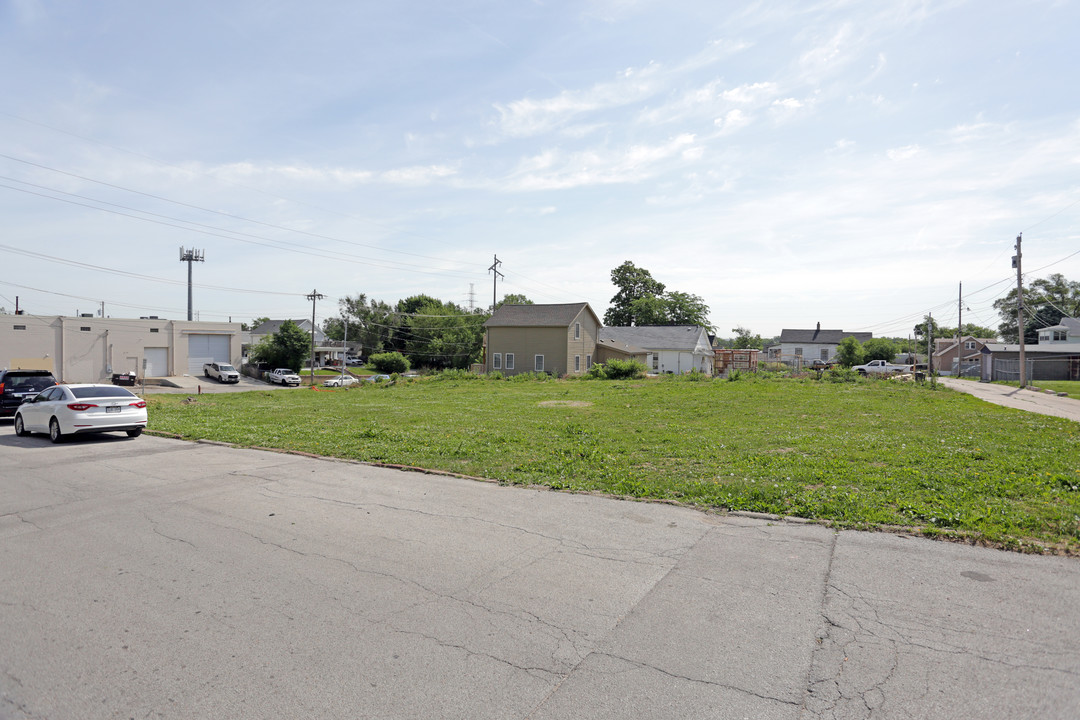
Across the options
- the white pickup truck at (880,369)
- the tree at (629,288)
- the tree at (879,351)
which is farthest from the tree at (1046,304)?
the tree at (629,288)

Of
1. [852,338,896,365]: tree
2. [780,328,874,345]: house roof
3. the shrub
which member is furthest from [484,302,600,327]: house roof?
[780,328,874,345]: house roof

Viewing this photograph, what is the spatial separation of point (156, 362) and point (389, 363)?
2148 cm

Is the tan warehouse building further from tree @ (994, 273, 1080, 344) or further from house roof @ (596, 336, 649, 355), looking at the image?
tree @ (994, 273, 1080, 344)

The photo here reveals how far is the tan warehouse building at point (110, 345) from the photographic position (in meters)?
49.3

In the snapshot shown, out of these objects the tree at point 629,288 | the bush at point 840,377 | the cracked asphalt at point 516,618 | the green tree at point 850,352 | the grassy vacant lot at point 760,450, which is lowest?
the cracked asphalt at point 516,618

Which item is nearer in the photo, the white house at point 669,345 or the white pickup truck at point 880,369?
the white pickup truck at point 880,369

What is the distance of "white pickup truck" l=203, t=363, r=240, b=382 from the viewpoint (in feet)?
183

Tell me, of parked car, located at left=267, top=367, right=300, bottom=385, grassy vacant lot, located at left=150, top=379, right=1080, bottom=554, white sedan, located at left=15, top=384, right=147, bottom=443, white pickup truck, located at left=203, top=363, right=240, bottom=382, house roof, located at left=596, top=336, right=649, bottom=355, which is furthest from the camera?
house roof, located at left=596, top=336, right=649, bottom=355

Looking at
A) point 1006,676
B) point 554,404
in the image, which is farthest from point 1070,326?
point 1006,676

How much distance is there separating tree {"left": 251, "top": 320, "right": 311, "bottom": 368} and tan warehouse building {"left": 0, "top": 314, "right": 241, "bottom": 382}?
10.4 ft

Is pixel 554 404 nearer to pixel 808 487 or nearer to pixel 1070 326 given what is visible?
pixel 808 487

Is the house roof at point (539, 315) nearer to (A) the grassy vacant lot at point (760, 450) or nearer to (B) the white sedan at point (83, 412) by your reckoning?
(A) the grassy vacant lot at point (760, 450)

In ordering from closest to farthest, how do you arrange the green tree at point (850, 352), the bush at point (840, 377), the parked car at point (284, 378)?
the bush at point (840, 377) → the parked car at point (284, 378) → the green tree at point (850, 352)

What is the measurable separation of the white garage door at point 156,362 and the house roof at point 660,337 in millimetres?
41109
